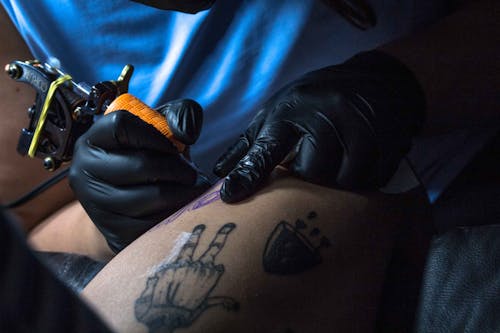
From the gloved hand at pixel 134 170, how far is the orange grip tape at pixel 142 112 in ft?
0.03

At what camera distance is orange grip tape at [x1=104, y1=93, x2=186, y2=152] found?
2.20 feet

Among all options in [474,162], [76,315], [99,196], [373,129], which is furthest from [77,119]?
[474,162]

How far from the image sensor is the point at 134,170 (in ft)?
2.20

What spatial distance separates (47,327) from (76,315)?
2 centimetres

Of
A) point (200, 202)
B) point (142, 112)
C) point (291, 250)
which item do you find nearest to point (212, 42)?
point (142, 112)

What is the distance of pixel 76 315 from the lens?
239 millimetres

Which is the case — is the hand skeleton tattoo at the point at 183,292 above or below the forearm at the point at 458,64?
above

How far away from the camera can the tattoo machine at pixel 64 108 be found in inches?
27.1

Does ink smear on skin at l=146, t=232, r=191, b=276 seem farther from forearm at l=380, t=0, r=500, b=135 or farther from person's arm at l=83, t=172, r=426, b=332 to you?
forearm at l=380, t=0, r=500, b=135

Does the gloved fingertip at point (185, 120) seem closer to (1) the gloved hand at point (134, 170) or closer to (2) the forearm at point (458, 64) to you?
(1) the gloved hand at point (134, 170)

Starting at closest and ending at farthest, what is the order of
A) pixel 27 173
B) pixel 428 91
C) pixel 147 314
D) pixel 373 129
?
pixel 147 314, pixel 373 129, pixel 428 91, pixel 27 173

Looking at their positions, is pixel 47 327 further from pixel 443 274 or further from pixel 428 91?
pixel 428 91

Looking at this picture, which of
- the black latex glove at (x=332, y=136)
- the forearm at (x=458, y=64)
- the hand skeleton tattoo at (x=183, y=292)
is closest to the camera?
the hand skeleton tattoo at (x=183, y=292)

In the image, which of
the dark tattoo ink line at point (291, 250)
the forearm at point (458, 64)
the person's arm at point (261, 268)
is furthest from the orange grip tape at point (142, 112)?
the forearm at point (458, 64)
